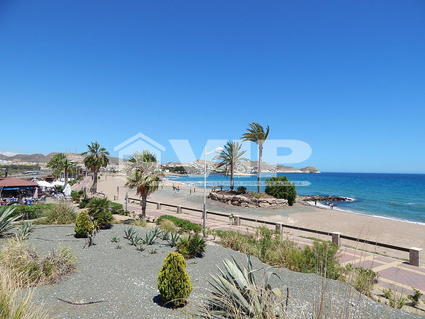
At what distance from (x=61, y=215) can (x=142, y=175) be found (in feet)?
15.9

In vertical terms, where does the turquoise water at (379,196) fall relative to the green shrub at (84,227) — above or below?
below

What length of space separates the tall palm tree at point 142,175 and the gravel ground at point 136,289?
266 inches

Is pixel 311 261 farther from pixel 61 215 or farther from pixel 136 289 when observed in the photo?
pixel 61 215

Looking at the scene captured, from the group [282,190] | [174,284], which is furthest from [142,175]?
[282,190]

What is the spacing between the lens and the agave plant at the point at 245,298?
333 centimetres

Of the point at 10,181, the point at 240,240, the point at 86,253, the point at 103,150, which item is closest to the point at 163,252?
the point at 86,253

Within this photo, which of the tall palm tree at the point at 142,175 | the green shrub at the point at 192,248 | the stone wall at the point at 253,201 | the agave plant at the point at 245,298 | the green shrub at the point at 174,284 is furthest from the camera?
the stone wall at the point at 253,201

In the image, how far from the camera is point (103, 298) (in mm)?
5117

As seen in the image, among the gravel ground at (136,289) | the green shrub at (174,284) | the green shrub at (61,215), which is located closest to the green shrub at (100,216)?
the green shrub at (61,215)

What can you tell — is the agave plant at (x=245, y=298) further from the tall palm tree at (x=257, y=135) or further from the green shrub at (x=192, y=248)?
the tall palm tree at (x=257, y=135)

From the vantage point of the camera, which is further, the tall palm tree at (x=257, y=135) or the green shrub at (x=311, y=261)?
the tall palm tree at (x=257, y=135)

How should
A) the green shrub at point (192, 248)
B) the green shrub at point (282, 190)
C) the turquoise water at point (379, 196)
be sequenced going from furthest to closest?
the turquoise water at point (379, 196)
the green shrub at point (282, 190)
the green shrub at point (192, 248)

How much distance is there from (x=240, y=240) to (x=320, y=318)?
804cm

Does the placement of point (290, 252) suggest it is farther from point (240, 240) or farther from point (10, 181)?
point (10, 181)
